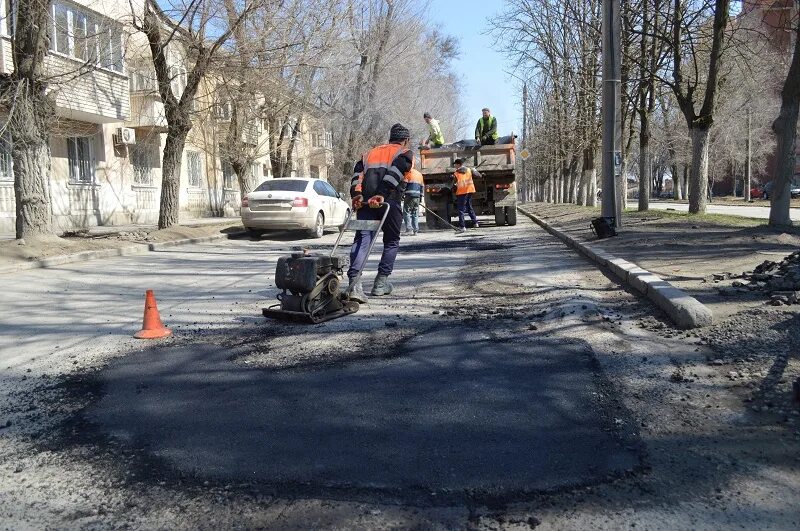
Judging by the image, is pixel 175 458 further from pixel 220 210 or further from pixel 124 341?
pixel 220 210

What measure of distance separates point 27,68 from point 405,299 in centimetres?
916

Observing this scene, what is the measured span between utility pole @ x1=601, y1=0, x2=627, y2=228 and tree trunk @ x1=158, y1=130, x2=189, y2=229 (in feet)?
32.6

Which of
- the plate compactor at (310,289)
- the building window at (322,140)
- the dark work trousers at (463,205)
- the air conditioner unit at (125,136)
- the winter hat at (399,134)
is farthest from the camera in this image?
the building window at (322,140)

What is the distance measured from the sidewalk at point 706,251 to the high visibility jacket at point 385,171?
310 centimetres

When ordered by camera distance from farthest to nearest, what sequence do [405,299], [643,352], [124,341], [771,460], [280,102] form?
[280,102] → [405,299] → [124,341] → [643,352] → [771,460]

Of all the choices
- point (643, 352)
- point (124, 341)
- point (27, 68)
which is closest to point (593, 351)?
point (643, 352)

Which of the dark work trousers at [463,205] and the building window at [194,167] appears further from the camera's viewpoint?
the building window at [194,167]

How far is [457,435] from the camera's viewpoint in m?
3.43

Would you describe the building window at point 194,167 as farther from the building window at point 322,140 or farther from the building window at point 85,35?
the building window at point 85,35

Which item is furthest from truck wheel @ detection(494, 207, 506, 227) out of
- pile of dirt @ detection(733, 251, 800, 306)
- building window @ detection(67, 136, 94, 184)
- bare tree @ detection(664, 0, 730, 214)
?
building window @ detection(67, 136, 94, 184)

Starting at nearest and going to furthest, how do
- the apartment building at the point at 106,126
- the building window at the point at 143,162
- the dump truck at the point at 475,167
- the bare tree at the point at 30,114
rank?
1. the bare tree at the point at 30,114
2. the apartment building at the point at 106,126
3. the dump truck at the point at 475,167
4. the building window at the point at 143,162

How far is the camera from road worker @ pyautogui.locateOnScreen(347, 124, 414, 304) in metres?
6.89

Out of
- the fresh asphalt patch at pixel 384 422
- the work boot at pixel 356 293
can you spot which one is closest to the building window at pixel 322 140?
the work boot at pixel 356 293

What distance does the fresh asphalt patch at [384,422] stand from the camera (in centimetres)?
299
